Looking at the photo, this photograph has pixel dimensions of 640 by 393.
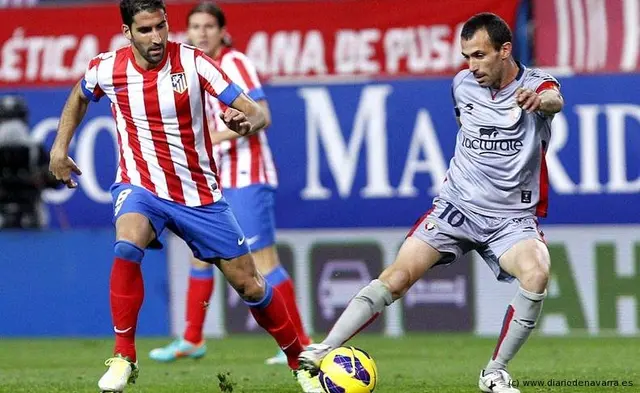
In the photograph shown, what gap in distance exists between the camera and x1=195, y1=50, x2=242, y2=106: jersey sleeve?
23.6ft

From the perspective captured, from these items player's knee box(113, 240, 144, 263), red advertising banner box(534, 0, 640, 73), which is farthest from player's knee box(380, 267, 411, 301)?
red advertising banner box(534, 0, 640, 73)

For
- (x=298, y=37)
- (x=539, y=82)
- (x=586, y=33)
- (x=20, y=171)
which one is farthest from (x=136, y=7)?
(x=586, y=33)

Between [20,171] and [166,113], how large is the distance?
5681 mm

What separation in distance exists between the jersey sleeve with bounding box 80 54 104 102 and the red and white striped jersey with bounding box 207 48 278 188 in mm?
2018

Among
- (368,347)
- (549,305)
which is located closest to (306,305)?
(368,347)

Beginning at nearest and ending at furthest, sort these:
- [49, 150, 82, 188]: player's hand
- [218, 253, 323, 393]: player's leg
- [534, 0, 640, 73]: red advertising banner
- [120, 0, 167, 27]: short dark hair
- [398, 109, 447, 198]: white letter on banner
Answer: [120, 0, 167, 27]: short dark hair
[49, 150, 82, 188]: player's hand
[218, 253, 323, 393]: player's leg
[398, 109, 447, 198]: white letter on banner
[534, 0, 640, 73]: red advertising banner

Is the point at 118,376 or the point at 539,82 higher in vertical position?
the point at 539,82

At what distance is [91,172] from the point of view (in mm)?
12219

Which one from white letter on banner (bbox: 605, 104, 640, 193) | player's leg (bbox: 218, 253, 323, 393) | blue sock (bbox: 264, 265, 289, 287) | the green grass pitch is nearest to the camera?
player's leg (bbox: 218, 253, 323, 393)

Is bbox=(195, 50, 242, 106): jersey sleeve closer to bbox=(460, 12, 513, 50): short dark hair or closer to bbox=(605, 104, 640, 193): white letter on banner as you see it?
bbox=(460, 12, 513, 50): short dark hair

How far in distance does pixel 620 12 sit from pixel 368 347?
4.15m

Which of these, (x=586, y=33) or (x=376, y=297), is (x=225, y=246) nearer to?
(x=376, y=297)

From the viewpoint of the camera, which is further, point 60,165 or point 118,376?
point 60,165

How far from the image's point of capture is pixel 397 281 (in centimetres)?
710
